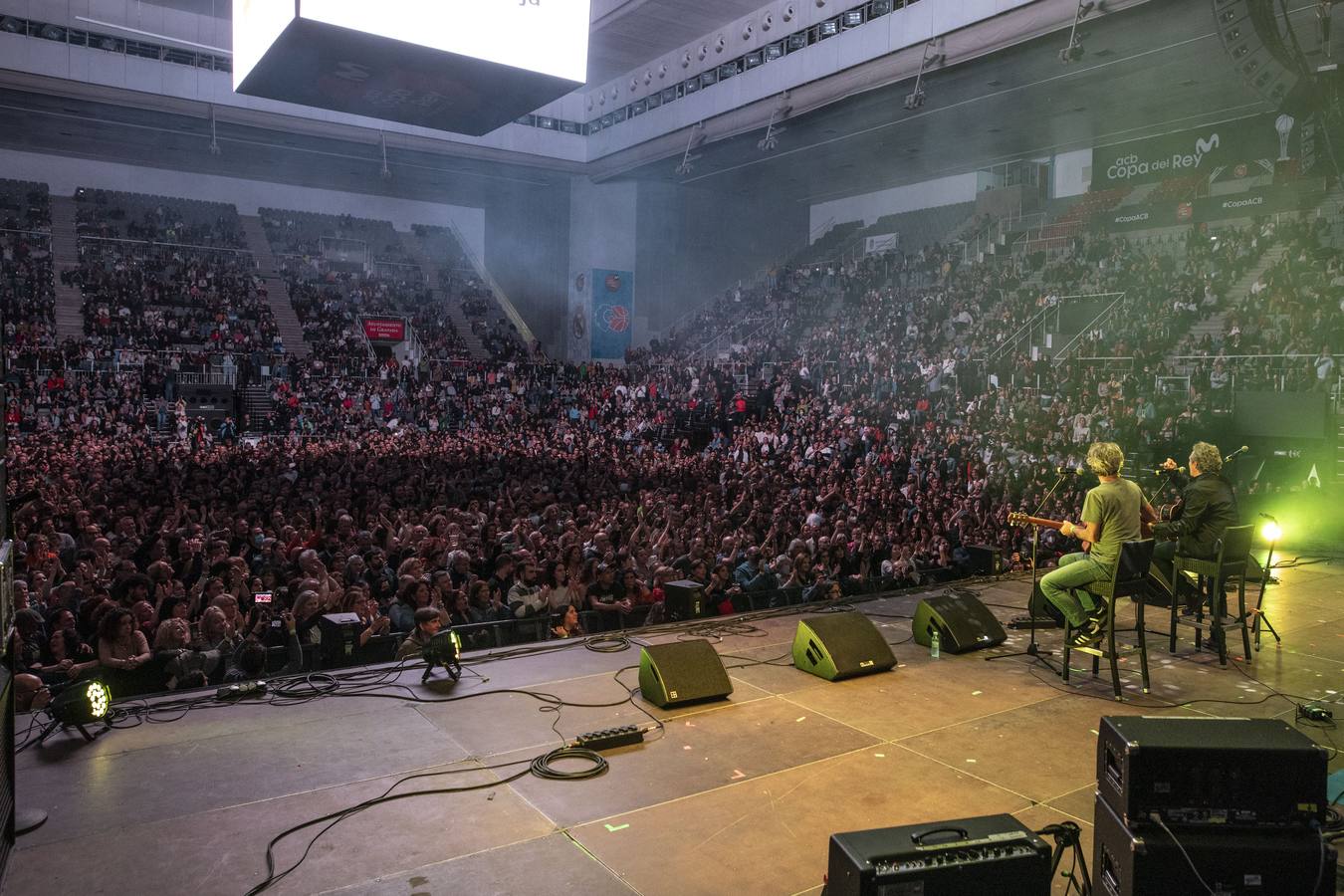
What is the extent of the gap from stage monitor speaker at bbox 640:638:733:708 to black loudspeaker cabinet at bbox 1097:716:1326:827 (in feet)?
8.69

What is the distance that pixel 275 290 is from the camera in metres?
25.7

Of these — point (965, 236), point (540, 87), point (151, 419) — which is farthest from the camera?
point (965, 236)

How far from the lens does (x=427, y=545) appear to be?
26.5 ft

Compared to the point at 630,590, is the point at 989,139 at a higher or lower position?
higher

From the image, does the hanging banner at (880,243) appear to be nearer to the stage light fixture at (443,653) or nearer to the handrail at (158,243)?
the handrail at (158,243)

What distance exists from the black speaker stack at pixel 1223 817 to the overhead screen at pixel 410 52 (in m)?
4.02

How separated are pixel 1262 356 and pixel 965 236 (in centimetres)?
958

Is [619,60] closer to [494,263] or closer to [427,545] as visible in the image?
[494,263]

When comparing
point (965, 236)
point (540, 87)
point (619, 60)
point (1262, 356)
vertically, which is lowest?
point (1262, 356)

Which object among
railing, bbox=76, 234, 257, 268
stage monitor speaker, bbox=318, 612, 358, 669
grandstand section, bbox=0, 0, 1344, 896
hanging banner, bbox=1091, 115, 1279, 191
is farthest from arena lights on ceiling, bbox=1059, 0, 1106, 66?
railing, bbox=76, 234, 257, 268

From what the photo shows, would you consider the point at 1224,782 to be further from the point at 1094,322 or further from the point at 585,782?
the point at 1094,322

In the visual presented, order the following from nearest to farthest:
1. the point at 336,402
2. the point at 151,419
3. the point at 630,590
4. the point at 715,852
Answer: the point at 715,852 → the point at 630,590 → the point at 151,419 → the point at 336,402

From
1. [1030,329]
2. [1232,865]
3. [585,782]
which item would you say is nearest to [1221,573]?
[1232,865]

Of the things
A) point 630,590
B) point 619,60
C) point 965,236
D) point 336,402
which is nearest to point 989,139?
point 965,236
